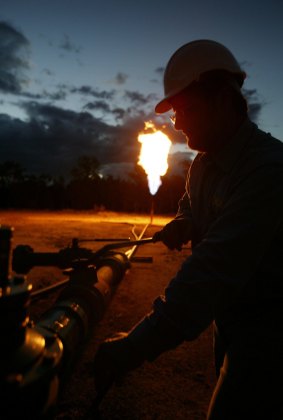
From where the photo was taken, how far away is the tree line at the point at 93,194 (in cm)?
2680

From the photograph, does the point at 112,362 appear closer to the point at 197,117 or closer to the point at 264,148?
the point at 264,148

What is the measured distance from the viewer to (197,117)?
6.63 ft

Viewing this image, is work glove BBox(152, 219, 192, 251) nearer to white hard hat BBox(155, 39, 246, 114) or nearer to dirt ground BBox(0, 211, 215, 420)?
white hard hat BBox(155, 39, 246, 114)

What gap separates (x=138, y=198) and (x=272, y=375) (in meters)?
27.2

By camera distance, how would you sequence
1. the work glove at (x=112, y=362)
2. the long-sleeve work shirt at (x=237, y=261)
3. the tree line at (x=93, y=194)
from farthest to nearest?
the tree line at (x=93, y=194) → the long-sleeve work shirt at (x=237, y=261) → the work glove at (x=112, y=362)

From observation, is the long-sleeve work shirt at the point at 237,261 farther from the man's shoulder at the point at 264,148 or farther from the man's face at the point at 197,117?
the man's face at the point at 197,117

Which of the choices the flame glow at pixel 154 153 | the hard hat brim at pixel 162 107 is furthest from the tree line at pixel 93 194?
the hard hat brim at pixel 162 107

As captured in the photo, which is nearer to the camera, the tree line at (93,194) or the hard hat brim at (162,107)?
the hard hat brim at (162,107)

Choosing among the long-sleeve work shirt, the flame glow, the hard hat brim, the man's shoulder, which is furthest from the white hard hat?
the flame glow

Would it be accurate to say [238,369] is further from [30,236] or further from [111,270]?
[30,236]

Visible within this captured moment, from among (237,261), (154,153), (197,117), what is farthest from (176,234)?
(154,153)

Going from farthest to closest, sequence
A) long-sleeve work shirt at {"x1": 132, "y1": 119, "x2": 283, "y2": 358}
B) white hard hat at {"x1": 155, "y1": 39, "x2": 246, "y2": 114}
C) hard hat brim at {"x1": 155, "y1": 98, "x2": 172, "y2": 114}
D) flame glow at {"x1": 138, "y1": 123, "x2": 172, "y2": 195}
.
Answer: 1. flame glow at {"x1": 138, "y1": 123, "x2": 172, "y2": 195}
2. hard hat brim at {"x1": 155, "y1": 98, "x2": 172, "y2": 114}
3. white hard hat at {"x1": 155, "y1": 39, "x2": 246, "y2": 114}
4. long-sleeve work shirt at {"x1": 132, "y1": 119, "x2": 283, "y2": 358}

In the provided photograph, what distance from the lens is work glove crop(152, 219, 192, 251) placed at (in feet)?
8.18

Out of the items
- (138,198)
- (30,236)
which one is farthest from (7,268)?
(138,198)
